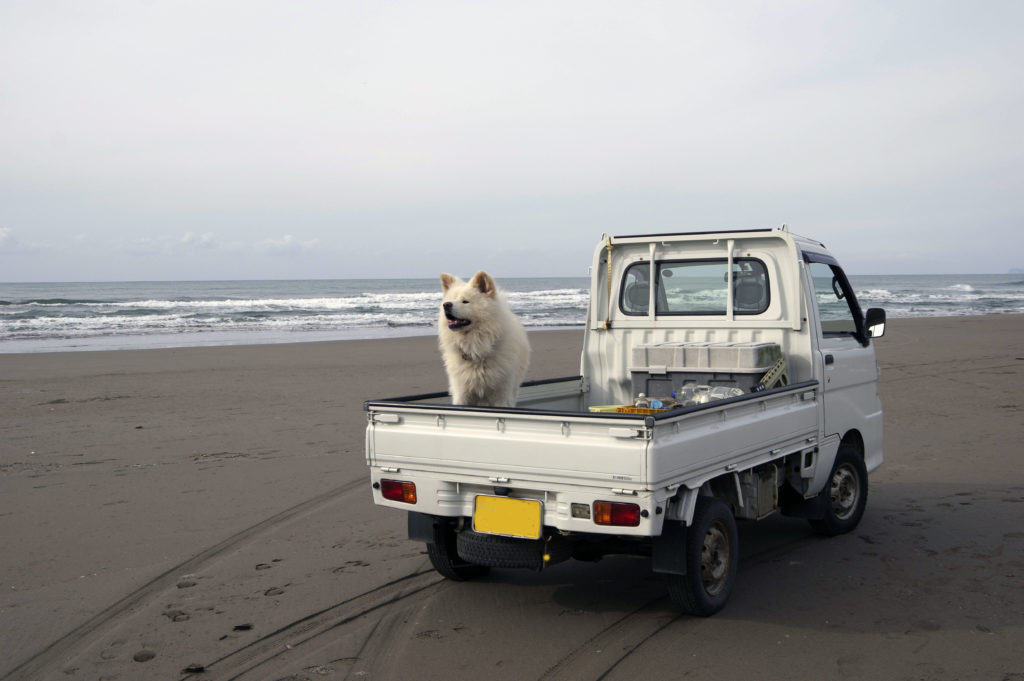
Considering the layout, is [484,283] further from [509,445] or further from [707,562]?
[707,562]

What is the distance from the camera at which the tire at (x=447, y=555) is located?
16.7 feet

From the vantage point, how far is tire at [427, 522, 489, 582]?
16.7 ft

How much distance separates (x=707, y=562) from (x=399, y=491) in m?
1.82

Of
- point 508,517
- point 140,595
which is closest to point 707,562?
point 508,517

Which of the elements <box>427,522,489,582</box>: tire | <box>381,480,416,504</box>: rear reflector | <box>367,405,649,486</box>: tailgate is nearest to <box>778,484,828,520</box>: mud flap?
<box>427,522,489,582</box>: tire

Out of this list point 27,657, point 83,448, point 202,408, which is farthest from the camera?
point 202,408

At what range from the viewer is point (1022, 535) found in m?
6.09

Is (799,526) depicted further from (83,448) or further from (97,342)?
(97,342)

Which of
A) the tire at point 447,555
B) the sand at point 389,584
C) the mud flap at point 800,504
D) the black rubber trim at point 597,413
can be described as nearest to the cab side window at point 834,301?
the black rubber trim at point 597,413

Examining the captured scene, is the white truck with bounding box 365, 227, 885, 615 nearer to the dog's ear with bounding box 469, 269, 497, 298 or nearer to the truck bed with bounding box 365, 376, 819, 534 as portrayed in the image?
the truck bed with bounding box 365, 376, 819, 534

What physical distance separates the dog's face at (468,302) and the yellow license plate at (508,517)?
121 cm

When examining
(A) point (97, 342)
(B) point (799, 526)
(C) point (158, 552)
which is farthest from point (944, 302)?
(C) point (158, 552)

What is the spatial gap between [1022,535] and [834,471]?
1497 millimetres

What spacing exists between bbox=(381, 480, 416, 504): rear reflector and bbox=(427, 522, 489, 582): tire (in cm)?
41
